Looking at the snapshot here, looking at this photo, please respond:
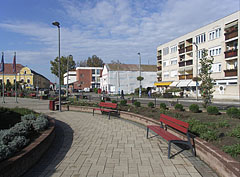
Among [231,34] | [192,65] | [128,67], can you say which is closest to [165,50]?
[192,65]

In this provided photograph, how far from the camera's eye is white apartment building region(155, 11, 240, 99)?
1176 inches

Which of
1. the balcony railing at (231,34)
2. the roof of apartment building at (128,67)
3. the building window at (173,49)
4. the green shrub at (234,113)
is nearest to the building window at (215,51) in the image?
the balcony railing at (231,34)

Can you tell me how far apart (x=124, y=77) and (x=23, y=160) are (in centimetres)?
5614

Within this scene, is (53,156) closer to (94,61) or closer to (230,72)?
(230,72)

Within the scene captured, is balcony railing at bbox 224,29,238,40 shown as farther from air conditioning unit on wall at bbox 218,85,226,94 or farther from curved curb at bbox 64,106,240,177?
curved curb at bbox 64,106,240,177

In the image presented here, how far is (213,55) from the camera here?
34.1m

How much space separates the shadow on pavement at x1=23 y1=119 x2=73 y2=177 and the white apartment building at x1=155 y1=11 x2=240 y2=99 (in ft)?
78.4

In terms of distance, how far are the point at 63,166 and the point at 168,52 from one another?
47578 millimetres

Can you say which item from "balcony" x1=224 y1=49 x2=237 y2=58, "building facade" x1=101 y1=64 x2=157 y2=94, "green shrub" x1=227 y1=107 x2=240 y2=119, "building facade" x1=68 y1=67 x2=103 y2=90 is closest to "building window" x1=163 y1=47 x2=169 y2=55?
"building facade" x1=101 y1=64 x2=157 y2=94

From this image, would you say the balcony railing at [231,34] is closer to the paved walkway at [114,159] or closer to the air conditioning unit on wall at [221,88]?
the air conditioning unit on wall at [221,88]

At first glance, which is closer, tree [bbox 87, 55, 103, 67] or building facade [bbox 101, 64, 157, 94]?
building facade [bbox 101, 64, 157, 94]

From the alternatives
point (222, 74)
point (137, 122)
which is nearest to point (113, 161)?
point (137, 122)

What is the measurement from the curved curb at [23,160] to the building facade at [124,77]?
5205cm

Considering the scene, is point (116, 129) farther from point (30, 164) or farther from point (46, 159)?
point (30, 164)
